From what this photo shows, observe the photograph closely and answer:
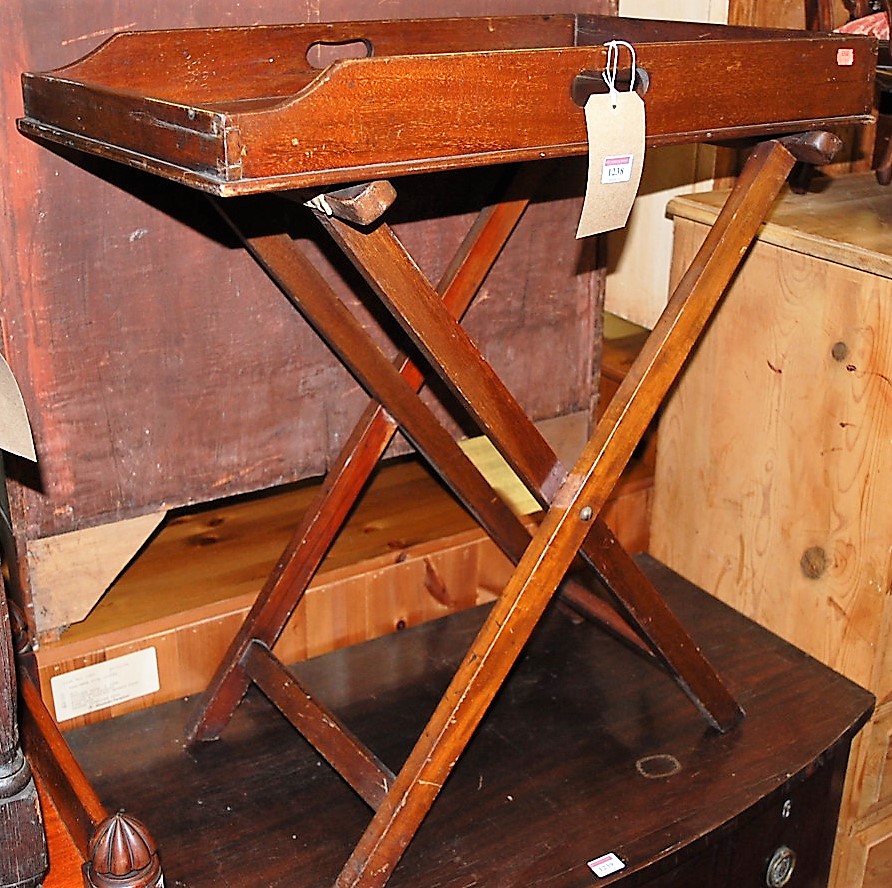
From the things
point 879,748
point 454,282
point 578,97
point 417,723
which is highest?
point 578,97

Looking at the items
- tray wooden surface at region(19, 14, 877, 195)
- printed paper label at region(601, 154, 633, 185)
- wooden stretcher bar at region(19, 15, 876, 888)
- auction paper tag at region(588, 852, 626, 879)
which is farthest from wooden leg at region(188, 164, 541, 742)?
auction paper tag at region(588, 852, 626, 879)

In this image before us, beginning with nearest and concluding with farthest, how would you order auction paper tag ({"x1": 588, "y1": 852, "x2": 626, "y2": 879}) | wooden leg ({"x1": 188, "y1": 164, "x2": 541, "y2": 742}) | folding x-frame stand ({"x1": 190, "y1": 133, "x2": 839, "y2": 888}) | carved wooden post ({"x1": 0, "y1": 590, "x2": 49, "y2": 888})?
carved wooden post ({"x1": 0, "y1": 590, "x2": 49, "y2": 888})
folding x-frame stand ({"x1": 190, "y1": 133, "x2": 839, "y2": 888})
auction paper tag ({"x1": 588, "y1": 852, "x2": 626, "y2": 879})
wooden leg ({"x1": 188, "y1": 164, "x2": 541, "y2": 742})

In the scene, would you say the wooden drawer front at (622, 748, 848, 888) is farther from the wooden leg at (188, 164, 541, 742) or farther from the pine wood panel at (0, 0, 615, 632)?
the pine wood panel at (0, 0, 615, 632)

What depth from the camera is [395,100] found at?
0.95 metres

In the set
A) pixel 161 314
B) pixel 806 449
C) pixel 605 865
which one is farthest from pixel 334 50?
pixel 605 865

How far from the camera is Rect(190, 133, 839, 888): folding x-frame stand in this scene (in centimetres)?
118

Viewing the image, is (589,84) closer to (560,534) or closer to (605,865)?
(560,534)

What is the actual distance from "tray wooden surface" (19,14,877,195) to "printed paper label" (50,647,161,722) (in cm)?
63

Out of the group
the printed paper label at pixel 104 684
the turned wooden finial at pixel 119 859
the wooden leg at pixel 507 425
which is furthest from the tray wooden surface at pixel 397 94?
the printed paper label at pixel 104 684

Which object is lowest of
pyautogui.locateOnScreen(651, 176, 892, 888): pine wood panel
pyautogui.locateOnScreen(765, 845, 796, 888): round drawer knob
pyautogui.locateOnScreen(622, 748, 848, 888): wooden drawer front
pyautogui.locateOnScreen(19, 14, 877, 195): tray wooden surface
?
pyautogui.locateOnScreen(765, 845, 796, 888): round drawer knob

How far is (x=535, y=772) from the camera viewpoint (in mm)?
1451

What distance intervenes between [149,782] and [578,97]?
2.89 feet

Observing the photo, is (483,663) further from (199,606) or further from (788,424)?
(788,424)

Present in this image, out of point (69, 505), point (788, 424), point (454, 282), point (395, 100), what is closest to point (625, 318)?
point (788, 424)
